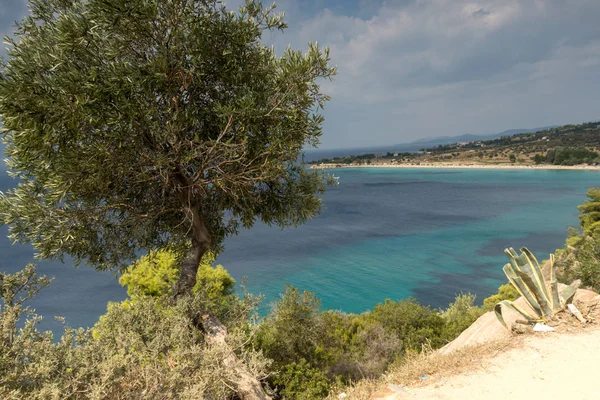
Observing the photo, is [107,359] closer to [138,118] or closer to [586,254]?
[138,118]

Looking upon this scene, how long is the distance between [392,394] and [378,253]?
47679mm

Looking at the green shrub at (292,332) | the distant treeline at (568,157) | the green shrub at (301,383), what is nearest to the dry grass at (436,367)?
the green shrub at (301,383)

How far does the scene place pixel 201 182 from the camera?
23.8 feet

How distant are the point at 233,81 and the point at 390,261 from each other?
44.2 metres

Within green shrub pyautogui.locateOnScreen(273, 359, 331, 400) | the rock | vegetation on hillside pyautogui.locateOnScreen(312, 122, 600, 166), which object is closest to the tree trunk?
the rock

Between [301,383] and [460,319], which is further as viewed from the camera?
[460,319]

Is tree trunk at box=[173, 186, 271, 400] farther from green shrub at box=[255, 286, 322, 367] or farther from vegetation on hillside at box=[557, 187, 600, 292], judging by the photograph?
vegetation on hillside at box=[557, 187, 600, 292]

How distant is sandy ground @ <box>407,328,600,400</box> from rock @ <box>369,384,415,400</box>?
165 mm

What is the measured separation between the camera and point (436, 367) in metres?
6.94

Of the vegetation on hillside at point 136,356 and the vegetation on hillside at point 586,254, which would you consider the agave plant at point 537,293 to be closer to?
the vegetation on hillside at point 136,356

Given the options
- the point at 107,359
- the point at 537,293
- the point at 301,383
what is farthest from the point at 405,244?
the point at 107,359

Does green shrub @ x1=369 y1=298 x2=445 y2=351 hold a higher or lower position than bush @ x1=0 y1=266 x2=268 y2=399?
lower

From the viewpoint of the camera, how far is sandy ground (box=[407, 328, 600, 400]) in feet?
18.9

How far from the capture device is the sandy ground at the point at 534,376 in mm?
5762
